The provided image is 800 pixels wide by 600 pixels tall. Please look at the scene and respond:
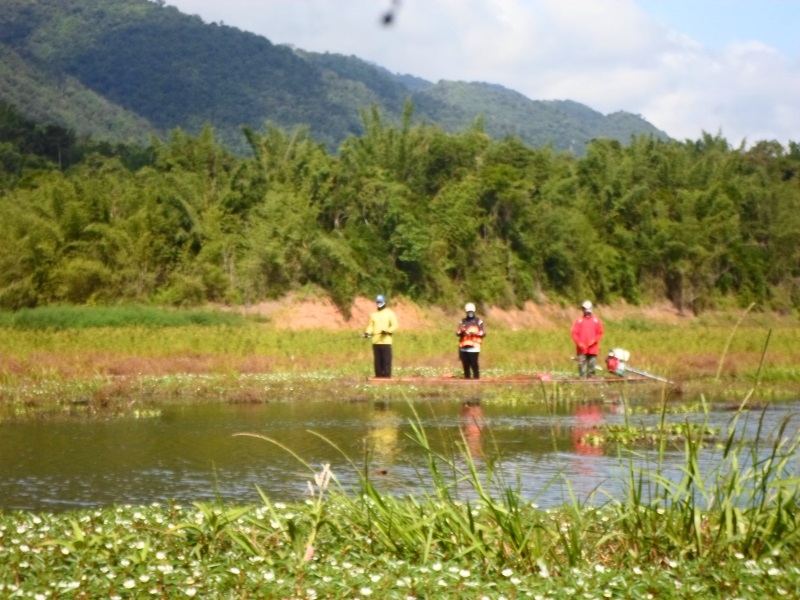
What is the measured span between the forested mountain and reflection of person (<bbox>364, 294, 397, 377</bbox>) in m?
132

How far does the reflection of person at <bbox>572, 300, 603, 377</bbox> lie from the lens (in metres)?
24.4

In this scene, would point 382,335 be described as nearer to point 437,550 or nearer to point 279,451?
point 279,451

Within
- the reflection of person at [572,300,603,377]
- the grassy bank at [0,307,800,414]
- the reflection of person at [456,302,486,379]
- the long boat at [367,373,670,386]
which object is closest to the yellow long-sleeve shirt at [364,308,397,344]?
the long boat at [367,373,670,386]

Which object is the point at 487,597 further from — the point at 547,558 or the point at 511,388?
the point at 511,388

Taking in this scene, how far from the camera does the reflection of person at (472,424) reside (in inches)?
614

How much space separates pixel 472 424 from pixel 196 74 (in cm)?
16556

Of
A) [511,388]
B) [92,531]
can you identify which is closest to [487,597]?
[92,531]

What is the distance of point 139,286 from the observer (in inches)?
1845

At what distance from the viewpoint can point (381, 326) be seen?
77.6 ft

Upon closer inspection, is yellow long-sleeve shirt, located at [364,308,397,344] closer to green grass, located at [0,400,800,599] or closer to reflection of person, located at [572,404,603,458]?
reflection of person, located at [572,404,603,458]

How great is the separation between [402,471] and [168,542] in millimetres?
5377

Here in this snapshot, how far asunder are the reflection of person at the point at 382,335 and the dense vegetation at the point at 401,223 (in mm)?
22980

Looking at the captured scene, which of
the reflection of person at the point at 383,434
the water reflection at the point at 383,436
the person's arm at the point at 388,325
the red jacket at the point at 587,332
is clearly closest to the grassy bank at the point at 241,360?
the person's arm at the point at 388,325

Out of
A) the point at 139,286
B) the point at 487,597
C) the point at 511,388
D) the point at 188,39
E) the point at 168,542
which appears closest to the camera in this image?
the point at 487,597
